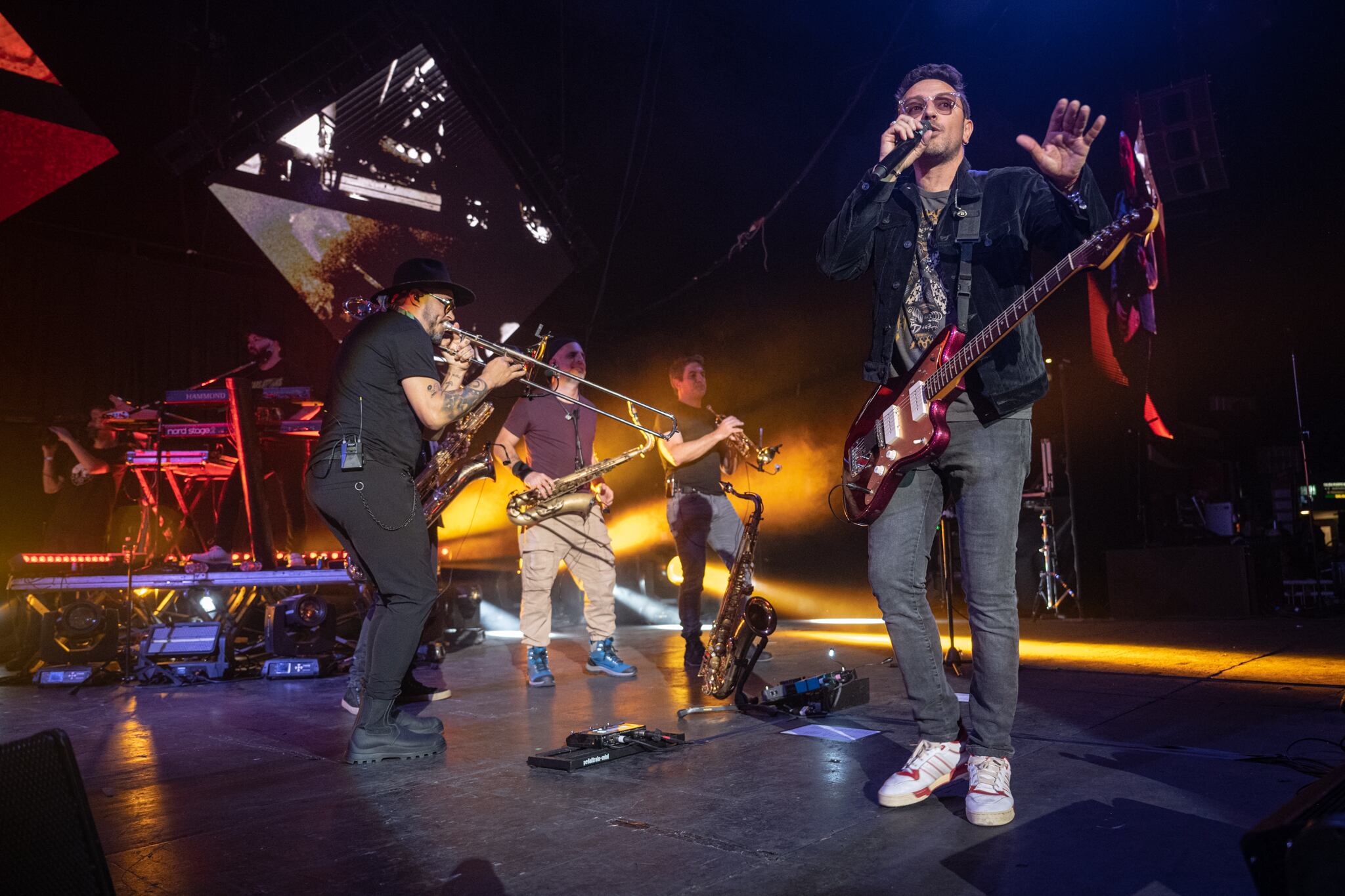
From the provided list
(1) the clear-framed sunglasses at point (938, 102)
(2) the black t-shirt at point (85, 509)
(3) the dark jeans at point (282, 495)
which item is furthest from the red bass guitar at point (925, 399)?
(2) the black t-shirt at point (85, 509)

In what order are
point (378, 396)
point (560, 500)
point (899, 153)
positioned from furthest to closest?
point (560, 500) < point (378, 396) < point (899, 153)

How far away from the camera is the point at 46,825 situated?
1.29m

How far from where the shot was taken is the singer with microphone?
8.00ft

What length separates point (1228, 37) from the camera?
7176 millimetres

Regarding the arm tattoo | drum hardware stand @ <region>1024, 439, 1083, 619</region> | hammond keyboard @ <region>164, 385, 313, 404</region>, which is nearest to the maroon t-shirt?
the arm tattoo

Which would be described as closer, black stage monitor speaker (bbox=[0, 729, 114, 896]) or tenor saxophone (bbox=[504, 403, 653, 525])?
black stage monitor speaker (bbox=[0, 729, 114, 896])

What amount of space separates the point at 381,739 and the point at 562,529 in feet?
7.81

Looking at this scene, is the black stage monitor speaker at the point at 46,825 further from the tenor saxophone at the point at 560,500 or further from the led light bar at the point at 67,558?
the led light bar at the point at 67,558

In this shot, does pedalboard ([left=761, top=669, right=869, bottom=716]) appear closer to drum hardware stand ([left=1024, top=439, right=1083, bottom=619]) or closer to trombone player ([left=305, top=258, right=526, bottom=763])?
trombone player ([left=305, top=258, right=526, bottom=763])

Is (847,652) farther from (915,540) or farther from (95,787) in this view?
(95,787)

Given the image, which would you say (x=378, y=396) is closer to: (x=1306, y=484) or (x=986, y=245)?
(x=986, y=245)

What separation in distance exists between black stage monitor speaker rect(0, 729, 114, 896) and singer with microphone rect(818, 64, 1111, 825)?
193 centimetres

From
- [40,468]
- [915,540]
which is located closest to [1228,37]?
[915,540]

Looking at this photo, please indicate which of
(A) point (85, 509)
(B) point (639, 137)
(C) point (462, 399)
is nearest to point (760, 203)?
(B) point (639, 137)
